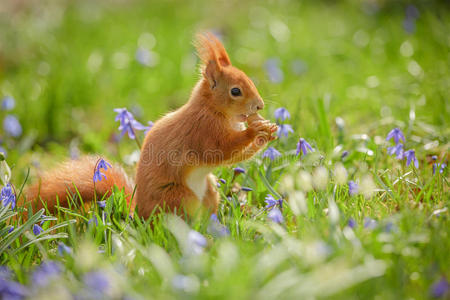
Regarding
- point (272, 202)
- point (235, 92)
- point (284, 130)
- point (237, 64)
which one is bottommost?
point (272, 202)

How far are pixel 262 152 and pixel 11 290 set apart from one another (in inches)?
65.5

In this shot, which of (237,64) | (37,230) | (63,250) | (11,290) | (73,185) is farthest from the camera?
(237,64)

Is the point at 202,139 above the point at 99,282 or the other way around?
above

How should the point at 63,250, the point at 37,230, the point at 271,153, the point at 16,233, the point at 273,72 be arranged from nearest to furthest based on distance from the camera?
1. the point at 63,250
2. the point at 16,233
3. the point at 37,230
4. the point at 271,153
5. the point at 273,72

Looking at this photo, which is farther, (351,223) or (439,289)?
(351,223)

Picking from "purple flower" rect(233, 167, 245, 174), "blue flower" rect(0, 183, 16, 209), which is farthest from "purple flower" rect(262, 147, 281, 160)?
"blue flower" rect(0, 183, 16, 209)

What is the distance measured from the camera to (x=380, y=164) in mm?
2951

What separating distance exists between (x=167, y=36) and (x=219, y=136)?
12.6ft

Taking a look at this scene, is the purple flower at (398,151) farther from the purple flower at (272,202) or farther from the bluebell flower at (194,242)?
the bluebell flower at (194,242)

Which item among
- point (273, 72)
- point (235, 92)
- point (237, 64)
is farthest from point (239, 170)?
Answer: point (237, 64)

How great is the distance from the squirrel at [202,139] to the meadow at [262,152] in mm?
153

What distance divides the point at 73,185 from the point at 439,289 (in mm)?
1809

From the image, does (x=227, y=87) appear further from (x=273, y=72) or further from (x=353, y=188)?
(x=273, y=72)

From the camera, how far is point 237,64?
203 inches
